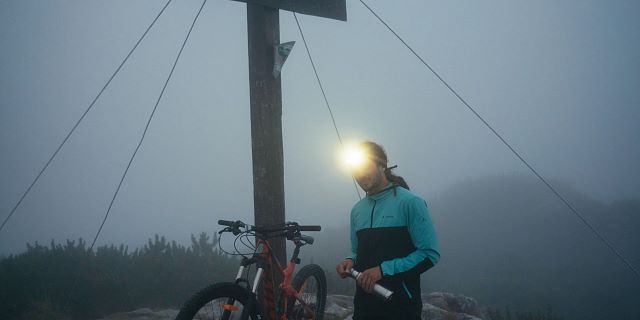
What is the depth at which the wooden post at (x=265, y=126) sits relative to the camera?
3740 mm

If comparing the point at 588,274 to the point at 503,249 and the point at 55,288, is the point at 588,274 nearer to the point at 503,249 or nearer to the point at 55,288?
the point at 503,249

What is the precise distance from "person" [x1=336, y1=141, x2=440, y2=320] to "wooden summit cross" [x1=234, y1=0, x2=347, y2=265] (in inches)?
48.9

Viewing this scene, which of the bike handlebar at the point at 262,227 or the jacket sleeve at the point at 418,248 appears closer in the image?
the jacket sleeve at the point at 418,248

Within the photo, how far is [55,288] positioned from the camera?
884cm

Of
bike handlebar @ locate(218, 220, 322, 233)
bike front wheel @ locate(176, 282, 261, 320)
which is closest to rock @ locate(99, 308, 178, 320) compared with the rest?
bike handlebar @ locate(218, 220, 322, 233)

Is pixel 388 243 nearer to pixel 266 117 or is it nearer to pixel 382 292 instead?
pixel 382 292

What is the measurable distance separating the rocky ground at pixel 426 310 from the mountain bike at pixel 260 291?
2091mm

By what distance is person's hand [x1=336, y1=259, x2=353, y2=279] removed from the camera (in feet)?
8.29

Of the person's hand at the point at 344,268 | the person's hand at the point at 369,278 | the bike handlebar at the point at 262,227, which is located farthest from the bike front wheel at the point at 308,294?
the person's hand at the point at 369,278

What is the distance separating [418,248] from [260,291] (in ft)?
6.15

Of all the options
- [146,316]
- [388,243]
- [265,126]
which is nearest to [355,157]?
[388,243]

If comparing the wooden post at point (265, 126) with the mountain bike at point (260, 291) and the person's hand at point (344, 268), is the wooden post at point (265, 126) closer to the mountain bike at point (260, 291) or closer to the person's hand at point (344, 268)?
the mountain bike at point (260, 291)

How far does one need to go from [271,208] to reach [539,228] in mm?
58815

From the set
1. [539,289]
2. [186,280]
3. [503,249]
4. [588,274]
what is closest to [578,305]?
[539,289]
